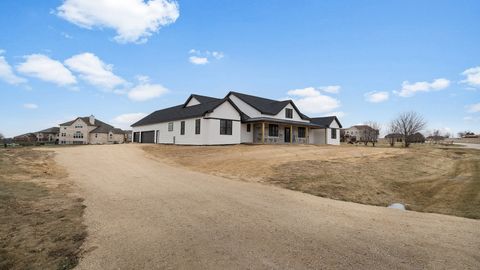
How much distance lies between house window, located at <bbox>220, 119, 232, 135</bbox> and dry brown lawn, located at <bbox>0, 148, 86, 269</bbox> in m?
19.3

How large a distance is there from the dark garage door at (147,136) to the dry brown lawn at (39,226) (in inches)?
1105

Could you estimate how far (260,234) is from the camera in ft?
18.4

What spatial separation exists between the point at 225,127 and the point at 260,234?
2390 centimetres

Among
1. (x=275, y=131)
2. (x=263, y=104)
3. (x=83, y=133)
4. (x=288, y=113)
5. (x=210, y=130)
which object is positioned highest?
(x=263, y=104)

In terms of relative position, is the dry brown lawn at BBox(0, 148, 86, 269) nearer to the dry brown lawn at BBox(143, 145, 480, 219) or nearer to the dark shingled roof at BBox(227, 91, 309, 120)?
the dry brown lawn at BBox(143, 145, 480, 219)

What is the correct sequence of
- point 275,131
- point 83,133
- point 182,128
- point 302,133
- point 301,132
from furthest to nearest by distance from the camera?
point 83,133
point 302,133
point 301,132
point 275,131
point 182,128

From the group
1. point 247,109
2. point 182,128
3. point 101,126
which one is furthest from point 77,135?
point 247,109

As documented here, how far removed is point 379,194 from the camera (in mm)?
10953

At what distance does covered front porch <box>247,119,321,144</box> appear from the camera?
3133 cm

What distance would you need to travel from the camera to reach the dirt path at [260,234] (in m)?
4.41

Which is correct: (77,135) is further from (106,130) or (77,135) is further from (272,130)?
(272,130)

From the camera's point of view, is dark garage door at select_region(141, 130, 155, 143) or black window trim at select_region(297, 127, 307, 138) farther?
dark garage door at select_region(141, 130, 155, 143)

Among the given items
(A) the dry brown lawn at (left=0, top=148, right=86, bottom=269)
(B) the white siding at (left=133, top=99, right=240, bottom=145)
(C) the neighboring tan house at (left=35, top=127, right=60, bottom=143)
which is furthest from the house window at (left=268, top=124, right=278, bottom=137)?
(C) the neighboring tan house at (left=35, top=127, right=60, bottom=143)

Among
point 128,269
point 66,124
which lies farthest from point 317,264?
point 66,124
